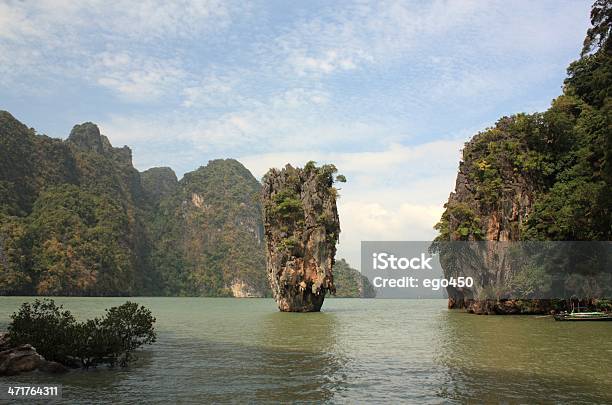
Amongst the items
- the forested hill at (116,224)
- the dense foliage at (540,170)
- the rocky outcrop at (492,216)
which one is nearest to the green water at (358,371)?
the dense foliage at (540,170)

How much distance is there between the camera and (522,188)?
3784 cm

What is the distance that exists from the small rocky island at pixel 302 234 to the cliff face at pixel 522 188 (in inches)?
366

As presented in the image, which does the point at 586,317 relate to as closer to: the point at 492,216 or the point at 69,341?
the point at 492,216

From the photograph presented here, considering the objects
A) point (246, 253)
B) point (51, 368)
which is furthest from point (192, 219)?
point (51, 368)

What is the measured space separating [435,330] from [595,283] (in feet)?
44.7

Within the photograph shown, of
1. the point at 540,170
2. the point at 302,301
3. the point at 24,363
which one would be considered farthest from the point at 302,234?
the point at 24,363

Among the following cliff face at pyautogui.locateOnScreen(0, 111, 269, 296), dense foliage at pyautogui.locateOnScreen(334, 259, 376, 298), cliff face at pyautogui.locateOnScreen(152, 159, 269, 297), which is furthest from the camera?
dense foliage at pyautogui.locateOnScreen(334, 259, 376, 298)

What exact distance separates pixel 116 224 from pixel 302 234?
2979 inches

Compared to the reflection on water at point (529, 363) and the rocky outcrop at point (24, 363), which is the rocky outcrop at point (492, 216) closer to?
the reflection on water at point (529, 363)

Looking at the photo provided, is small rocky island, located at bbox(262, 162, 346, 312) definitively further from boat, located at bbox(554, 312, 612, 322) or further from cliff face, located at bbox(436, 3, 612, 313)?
boat, located at bbox(554, 312, 612, 322)

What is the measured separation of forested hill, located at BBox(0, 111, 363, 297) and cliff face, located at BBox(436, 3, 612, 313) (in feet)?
116

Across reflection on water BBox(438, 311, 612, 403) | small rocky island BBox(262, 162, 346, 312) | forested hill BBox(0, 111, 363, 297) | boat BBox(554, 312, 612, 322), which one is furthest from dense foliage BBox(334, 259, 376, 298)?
reflection on water BBox(438, 311, 612, 403)

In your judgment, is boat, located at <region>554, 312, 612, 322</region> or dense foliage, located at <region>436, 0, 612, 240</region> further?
dense foliage, located at <region>436, 0, 612, 240</region>

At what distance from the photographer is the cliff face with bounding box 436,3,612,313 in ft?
112
